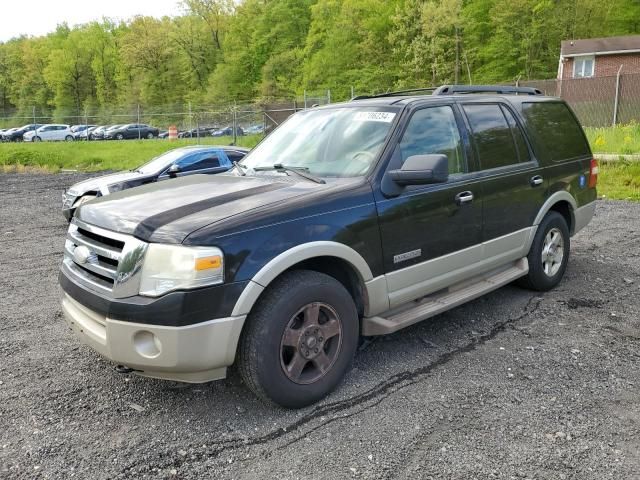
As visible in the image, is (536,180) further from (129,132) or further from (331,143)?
(129,132)

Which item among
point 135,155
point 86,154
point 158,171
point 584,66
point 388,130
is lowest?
point 135,155

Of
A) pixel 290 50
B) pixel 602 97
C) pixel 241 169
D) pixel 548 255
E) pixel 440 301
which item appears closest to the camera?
pixel 440 301

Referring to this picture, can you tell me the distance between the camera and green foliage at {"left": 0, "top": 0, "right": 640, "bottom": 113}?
44000mm

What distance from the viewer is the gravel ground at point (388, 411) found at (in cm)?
281

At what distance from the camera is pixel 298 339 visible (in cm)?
323

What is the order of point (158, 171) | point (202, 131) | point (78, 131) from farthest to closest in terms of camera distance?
point (78, 131) < point (202, 131) < point (158, 171)

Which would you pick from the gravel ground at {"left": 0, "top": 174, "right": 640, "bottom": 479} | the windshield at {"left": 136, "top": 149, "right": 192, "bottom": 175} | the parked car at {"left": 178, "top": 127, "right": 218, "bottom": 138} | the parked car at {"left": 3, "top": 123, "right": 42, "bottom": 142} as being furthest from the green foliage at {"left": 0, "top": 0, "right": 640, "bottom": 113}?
the gravel ground at {"left": 0, "top": 174, "right": 640, "bottom": 479}

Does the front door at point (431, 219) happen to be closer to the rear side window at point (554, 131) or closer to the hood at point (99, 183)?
the rear side window at point (554, 131)

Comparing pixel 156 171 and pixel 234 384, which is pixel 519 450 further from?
pixel 156 171

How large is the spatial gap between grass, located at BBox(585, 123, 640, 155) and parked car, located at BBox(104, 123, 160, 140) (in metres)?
33.4

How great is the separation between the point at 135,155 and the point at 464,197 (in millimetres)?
25644

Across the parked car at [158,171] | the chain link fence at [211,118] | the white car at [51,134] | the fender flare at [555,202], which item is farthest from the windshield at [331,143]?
the white car at [51,134]

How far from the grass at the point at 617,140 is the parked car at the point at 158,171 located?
9.20 meters

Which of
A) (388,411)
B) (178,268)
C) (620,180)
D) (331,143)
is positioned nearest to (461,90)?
(331,143)
